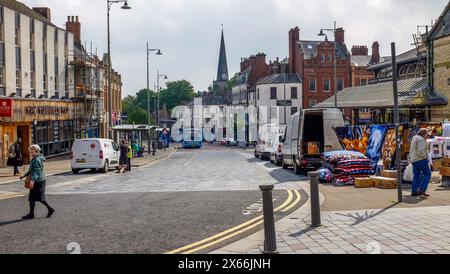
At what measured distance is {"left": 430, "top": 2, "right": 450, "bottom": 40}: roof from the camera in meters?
34.0

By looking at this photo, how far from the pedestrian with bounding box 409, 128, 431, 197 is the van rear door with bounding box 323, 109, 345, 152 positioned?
8.76m

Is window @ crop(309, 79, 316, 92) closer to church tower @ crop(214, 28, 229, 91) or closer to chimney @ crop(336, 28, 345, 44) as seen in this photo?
chimney @ crop(336, 28, 345, 44)

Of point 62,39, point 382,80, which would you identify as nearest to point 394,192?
point 62,39

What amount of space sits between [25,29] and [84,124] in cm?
1283

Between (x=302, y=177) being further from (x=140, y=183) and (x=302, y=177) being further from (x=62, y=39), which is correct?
(x=62, y=39)

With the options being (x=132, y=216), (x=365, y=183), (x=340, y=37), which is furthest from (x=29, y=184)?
(x=340, y=37)

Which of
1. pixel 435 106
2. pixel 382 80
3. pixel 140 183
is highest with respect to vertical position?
pixel 382 80

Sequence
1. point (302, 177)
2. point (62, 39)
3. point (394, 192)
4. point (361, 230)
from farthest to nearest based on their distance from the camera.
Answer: point (62, 39), point (302, 177), point (394, 192), point (361, 230)

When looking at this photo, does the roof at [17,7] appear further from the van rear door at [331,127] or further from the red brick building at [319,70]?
the red brick building at [319,70]

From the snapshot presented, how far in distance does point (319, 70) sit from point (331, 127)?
58.7 m

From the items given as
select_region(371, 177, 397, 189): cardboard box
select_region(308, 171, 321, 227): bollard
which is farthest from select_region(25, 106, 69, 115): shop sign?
select_region(308, 171, 321, 227): bollard

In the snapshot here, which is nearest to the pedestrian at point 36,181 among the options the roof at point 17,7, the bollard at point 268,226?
the bollard at point 268,226

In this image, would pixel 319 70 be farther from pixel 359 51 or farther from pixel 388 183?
pixel 388 183
